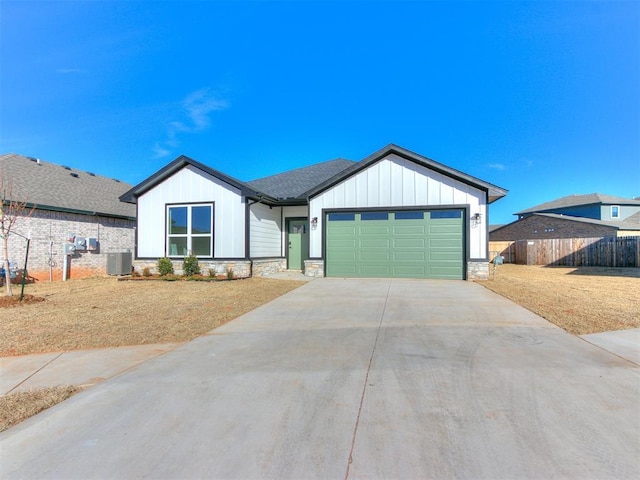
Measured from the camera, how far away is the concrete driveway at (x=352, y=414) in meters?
2.13

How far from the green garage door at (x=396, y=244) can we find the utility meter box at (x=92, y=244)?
9765mm

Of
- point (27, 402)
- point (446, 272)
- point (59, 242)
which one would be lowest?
point (27, 402)

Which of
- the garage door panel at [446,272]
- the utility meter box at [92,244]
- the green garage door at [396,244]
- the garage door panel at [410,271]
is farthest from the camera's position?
the utility meter box at [92,244]

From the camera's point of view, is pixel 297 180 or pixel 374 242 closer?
pixel 374 242

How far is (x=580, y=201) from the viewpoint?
34.4 meters

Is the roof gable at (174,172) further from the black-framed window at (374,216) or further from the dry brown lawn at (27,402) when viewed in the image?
A: the dry brown lawn at (27,402)

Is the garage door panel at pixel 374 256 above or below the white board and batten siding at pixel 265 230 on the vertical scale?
below

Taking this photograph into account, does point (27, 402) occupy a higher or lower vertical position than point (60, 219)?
lower

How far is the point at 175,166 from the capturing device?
12.6m

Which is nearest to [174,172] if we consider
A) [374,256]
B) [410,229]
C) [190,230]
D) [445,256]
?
[190,230]

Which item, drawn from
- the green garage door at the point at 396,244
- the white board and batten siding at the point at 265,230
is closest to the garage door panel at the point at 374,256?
the green garage door at the point at 396,244

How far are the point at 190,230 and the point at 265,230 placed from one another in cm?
290

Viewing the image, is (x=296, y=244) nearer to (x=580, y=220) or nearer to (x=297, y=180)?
(x=297, y=180)

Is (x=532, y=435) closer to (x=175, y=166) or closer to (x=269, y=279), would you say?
(x=269, y=279)
